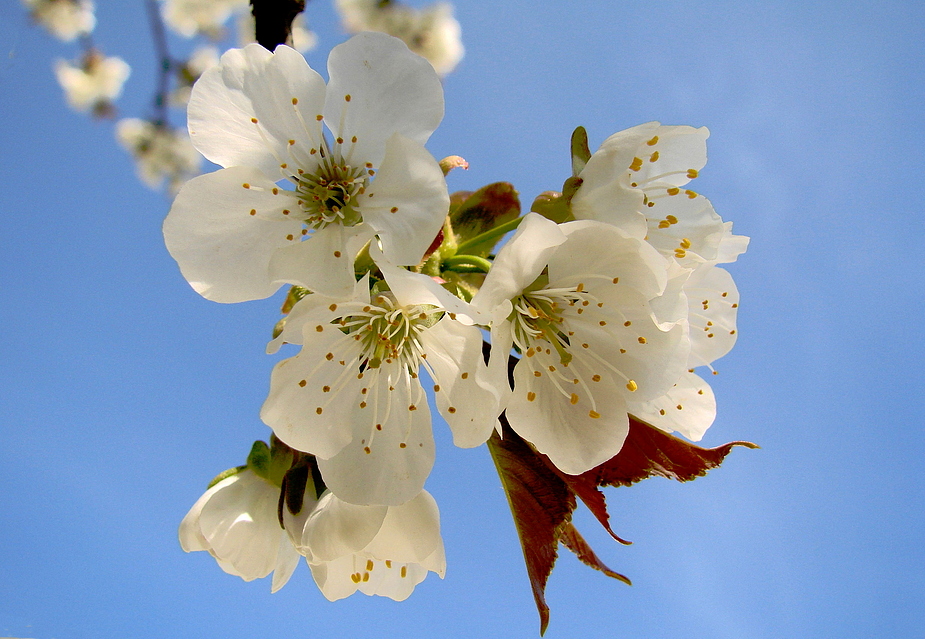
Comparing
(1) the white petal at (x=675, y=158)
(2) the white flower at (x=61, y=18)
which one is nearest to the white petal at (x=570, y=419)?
(1) the white petal at (x=675, y=158)

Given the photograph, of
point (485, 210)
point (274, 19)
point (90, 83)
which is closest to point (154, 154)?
point (90, 83)

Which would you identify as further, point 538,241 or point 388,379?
point 388,379

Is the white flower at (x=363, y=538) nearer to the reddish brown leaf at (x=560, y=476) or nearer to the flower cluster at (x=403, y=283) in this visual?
the flower cluster at (x=403, y=283)

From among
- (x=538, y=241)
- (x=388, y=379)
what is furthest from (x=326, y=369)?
(x=538, y=241)

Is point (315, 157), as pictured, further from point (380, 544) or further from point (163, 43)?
point (163, 43)

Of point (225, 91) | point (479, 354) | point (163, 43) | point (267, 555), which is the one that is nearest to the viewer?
point (479, 354)

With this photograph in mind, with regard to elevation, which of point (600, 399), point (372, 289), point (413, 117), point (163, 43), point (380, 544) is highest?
point (163, 43)

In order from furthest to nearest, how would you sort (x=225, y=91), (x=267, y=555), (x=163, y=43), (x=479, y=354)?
(x=163, y=43) < (x=267, y=555) < (x=225, y=91) < (x=479, y=354)

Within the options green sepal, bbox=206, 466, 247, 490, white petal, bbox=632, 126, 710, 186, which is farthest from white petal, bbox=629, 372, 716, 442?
green sepal, bbox=206, 466, 247, 490
